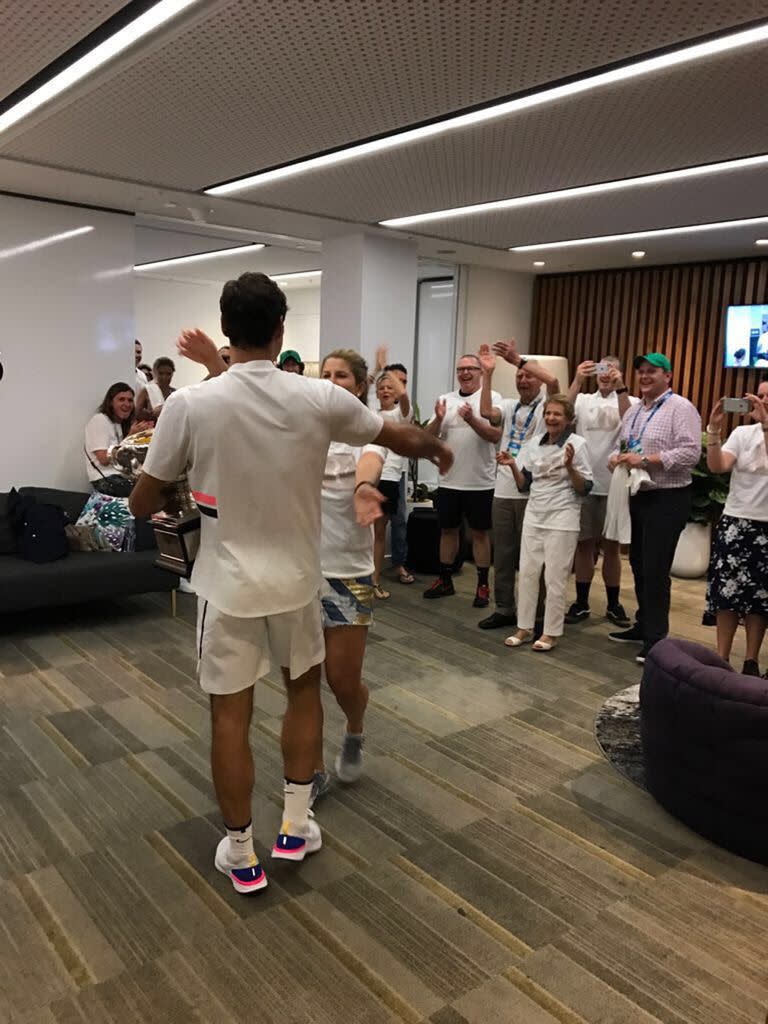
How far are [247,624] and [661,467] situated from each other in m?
2.85

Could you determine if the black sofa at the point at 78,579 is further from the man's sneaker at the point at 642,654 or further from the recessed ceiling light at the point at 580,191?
the recessed ceiling light at the point at 580,191

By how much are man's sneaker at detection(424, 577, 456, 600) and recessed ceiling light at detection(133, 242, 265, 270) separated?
3.60 metres

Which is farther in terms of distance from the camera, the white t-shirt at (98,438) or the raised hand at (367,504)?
the white t-shirt at (98,438)

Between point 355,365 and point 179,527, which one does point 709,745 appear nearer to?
point 355,365

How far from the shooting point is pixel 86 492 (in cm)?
606

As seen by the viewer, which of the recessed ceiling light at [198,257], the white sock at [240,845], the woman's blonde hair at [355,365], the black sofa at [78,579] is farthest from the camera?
the recessed ceiling light at [198,257]

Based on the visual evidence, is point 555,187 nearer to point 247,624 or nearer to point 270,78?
point 270,78

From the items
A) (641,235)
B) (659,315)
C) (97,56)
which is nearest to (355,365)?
(97,56)

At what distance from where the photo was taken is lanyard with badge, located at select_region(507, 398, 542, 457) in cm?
521

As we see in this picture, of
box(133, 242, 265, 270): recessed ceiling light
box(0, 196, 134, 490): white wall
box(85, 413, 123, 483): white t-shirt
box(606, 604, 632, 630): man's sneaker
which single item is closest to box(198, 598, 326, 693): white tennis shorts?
box(606, 604, 632, 630): man's sneaker

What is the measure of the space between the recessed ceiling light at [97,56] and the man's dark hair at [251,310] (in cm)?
97

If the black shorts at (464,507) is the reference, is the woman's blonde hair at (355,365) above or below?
above

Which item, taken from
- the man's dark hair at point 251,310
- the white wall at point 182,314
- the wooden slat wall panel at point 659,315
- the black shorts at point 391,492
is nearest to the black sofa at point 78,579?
the black shorts at point 391,492

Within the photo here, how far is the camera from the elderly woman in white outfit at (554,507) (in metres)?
4.71
